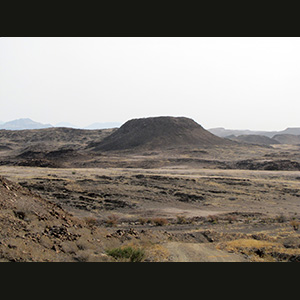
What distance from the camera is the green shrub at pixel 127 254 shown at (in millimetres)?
9938

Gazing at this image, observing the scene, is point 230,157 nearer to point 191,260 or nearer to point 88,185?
point 88,185

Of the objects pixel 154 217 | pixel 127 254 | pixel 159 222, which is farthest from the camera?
pixel 154 217

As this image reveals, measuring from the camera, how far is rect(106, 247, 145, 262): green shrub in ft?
32.6

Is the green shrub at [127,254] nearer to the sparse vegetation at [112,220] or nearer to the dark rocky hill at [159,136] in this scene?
the sparse vegetation at [112,220]

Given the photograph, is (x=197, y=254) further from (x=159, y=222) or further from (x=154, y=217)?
(x=154, y=217)

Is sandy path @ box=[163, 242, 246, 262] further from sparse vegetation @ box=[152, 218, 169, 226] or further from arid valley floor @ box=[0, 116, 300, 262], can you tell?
sparse vegetation @ box=[152, 218, 169, 226]

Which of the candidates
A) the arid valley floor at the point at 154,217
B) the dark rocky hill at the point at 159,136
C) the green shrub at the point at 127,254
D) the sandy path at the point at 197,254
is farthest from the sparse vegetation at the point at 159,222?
the dark rocky hill at the point at 159,136

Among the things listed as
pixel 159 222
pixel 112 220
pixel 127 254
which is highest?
pixel 127 254

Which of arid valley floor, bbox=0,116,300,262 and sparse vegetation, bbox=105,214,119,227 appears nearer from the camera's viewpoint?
arid valley floor, bbox=0,116,300,262

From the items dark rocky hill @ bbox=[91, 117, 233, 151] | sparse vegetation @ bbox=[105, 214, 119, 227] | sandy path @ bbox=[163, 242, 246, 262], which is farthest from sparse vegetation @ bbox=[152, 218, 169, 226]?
dark rocky hill @ bbox=[91, 117, 233, 151]

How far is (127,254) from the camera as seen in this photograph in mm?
9984

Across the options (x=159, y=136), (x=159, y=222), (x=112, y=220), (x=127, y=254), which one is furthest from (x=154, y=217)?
(x=159, y=136)

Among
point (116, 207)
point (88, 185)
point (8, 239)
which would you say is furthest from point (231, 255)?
point (88, 185)

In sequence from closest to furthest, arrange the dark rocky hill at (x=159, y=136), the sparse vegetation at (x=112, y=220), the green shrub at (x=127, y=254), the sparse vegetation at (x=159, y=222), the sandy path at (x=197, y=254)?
the green shrub at (x=127, y=254) < the sandy path at (x=197, y=254) < the sparse vegetation at (x=112, y=220) < the sparse vegetation at (x=159, y=222) < the dark rocky hill at (x=159, y=136)
